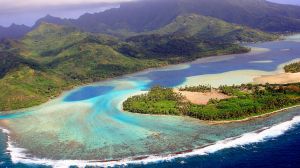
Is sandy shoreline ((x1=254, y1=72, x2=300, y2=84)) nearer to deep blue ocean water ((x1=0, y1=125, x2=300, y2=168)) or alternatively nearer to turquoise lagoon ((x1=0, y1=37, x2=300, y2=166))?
turquoise lagoon ((x1=0, y1=37, x2=300, y2=166))

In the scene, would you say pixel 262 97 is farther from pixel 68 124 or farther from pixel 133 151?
pixel 68 124

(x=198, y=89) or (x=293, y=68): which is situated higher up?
(x=293, y=68)

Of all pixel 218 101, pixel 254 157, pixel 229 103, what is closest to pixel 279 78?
pixel 218 101

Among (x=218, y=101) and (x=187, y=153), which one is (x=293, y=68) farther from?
(x=187, y=153)

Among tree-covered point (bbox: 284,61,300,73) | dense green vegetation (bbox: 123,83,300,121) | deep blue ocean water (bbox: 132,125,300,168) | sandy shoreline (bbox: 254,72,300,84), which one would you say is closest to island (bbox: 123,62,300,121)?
dense green vegetation (bbox: 123,83,300,121)

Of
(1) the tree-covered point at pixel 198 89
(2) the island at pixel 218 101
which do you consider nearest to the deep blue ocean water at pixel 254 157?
(2) the island at pixel 218 101
